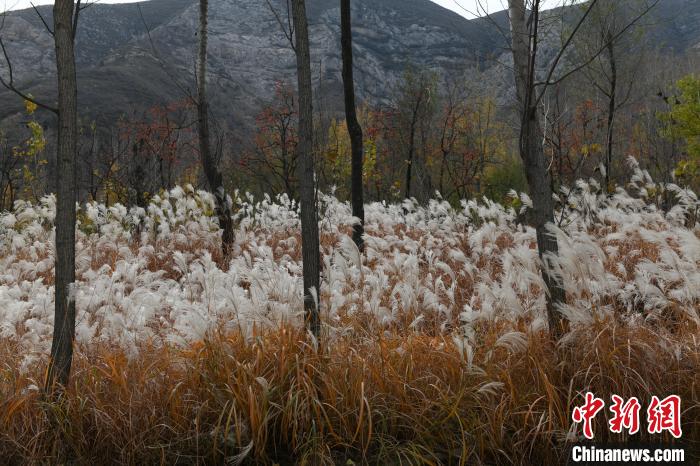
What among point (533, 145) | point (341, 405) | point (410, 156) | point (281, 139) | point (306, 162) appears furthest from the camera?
point (410, 156)

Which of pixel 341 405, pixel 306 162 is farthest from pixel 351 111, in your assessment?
pixel 341 405

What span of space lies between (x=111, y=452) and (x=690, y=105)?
53.9 ft

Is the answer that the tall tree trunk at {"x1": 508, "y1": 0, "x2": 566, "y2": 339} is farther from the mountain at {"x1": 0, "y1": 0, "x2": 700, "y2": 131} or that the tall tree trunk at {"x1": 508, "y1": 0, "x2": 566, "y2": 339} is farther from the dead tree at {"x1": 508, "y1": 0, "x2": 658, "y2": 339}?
the mountain at {"x1": 0, "y1": 0, "x2": 700, "y2": 131}

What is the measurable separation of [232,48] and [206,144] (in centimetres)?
11967

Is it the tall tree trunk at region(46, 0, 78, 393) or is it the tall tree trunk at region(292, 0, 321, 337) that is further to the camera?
the tall tree trunk at region(292, 0, 321, 337)

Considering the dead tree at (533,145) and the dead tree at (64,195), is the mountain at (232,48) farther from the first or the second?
the dead tree at (533,145)

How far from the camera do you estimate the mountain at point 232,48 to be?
76.7 meters

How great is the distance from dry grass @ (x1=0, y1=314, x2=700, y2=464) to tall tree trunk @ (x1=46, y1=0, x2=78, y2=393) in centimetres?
22

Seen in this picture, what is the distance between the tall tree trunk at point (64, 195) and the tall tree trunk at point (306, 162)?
1473 mm

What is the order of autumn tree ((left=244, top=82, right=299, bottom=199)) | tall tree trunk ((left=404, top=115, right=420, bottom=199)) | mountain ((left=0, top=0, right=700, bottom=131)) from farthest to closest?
mountain ((left=0, top=0, right=700, bottom=131)), tall tree trunk ((left=404, top=115, right=420, bottom=199)), autumn tree ((left=244, top=82, right=299, bottom=199))

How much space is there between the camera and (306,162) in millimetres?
3756

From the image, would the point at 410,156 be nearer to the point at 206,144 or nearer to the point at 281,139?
the point at 281,139

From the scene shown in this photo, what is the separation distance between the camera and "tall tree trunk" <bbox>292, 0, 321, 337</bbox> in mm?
3723

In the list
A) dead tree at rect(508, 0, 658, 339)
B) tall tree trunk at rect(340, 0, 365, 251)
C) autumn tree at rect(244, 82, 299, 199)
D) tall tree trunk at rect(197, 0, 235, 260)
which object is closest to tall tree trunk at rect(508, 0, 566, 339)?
dead tree at rect(508, 0, 658, 339)
